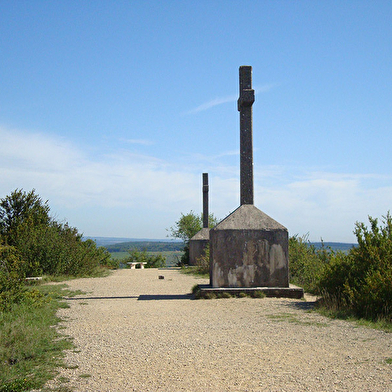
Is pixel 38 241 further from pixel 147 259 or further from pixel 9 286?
pixel 147 259

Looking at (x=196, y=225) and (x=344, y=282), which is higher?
(x=196, y=225)

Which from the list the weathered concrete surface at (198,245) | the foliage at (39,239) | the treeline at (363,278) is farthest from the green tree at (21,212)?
the treeline at (363,278)

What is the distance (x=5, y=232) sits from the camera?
20.4 m

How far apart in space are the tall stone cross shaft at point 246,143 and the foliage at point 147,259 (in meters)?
22.4

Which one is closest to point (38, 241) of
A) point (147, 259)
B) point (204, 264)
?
point (204, 264)

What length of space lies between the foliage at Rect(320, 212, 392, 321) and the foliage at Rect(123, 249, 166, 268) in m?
24.8

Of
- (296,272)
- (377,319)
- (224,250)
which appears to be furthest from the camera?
(296,272)

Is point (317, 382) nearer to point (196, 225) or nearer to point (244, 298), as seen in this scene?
point (244, 298)

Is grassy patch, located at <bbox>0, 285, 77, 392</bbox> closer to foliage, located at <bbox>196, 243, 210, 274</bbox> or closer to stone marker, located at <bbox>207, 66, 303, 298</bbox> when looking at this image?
stone marker, located at <bbox>207, 66, 303, 298</bbox>

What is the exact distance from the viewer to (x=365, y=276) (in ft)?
30.4

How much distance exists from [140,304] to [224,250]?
8.61 feet

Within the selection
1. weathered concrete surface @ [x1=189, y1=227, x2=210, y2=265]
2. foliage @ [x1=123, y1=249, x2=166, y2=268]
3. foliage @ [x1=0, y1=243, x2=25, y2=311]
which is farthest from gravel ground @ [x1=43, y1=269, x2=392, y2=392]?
foliage @ [x1=123, y1=249, x2=166, y2=268]

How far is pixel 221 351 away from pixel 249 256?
578cm

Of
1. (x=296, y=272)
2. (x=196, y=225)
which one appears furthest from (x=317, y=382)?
(x=196, y=225)
